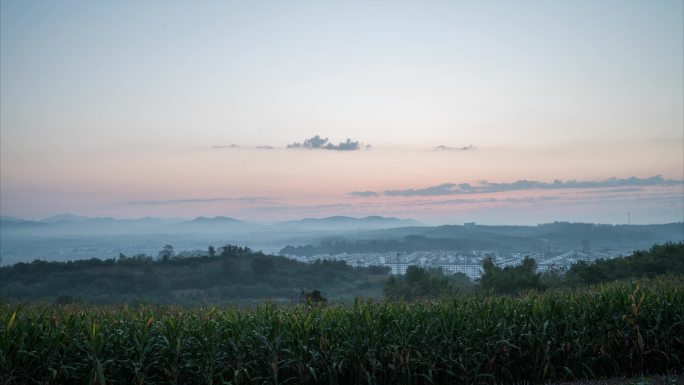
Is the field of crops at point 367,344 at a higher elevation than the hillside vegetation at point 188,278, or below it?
higher

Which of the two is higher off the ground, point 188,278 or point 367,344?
point 367,344

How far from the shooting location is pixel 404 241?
12181 centimetres

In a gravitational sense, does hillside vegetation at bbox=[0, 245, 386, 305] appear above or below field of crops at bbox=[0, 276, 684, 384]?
below

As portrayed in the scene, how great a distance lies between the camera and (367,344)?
8.80 metres

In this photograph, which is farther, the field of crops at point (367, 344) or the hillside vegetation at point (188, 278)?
the hillside vegetation at point (188, 278)

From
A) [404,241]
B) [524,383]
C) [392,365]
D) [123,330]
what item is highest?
[123,330]

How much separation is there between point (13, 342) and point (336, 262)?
250 feet

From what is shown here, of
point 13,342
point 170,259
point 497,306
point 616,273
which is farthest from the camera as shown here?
point 170,259

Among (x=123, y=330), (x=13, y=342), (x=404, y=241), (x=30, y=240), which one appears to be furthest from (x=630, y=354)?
(x=30, y=240)

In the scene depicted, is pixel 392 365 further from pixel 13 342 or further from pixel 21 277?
pixel 21 277

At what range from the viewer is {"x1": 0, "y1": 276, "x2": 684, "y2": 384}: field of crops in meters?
8.00

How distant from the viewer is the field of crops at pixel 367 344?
8.00 m

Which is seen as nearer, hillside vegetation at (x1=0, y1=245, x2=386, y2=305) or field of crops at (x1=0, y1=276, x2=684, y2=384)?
field of crops at (x1=0, y1=276, x2=684, y2=384)

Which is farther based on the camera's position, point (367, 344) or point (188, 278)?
point (188, 278)
